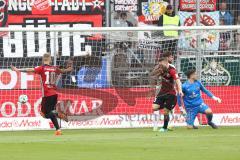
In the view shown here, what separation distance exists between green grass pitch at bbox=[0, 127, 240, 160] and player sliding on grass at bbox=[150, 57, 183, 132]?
0.62m

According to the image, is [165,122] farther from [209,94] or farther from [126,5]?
[126,5]

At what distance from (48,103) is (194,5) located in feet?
23.6

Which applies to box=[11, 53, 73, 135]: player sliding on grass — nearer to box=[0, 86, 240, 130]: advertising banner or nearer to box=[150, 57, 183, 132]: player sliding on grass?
box=[0, 86, 240, 130]: advertising banner

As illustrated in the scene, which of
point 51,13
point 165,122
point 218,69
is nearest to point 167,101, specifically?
point 165,122

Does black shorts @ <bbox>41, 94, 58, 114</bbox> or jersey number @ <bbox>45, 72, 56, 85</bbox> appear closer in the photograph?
black shorts @ <bbox>41, 94, 58, 114</bbox>

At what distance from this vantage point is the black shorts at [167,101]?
2055 cm

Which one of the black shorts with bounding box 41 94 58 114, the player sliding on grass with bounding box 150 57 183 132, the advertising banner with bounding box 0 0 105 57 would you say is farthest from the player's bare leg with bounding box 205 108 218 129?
the advertising banner with bounding box 0 0 105 57

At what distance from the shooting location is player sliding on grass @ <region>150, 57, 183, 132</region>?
20.4m

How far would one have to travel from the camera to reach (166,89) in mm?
20641

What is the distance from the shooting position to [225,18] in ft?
83.8

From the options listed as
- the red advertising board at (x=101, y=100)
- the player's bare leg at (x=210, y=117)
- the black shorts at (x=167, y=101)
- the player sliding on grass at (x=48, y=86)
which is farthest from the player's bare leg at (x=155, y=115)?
the player sliding on grass at (x=48, y=86)

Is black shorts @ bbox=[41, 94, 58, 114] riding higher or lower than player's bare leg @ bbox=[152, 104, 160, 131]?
higher

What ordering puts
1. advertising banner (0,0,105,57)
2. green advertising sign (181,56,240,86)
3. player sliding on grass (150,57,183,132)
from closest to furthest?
player sliding on grass (150,57,183,132) → green advertising sign (181,56,240,86) → advertising banner (0,0,105,57)

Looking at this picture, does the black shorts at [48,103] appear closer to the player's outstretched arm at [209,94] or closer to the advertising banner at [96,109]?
the advertising banner at [96,109]
